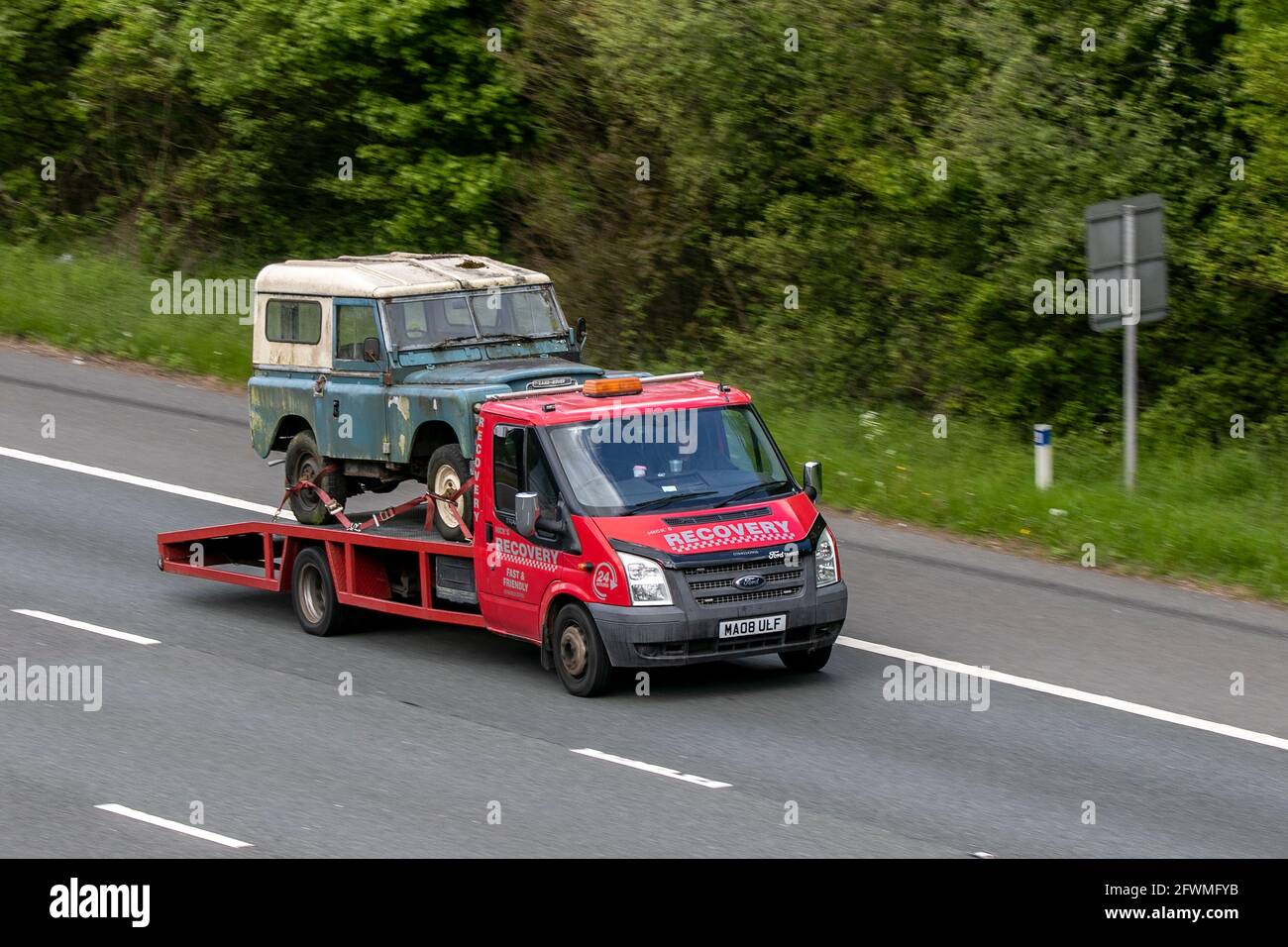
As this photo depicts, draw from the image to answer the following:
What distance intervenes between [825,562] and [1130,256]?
636 centimetres

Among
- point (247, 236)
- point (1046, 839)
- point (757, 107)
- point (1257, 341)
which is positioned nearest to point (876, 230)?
point (757, 107)

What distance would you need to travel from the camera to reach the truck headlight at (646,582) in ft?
43.1

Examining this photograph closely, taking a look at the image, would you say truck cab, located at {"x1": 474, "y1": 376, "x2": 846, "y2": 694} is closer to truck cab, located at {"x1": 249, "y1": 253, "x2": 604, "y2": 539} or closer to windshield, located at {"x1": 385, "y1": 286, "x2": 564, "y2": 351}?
truck cab, located at {"x1": 249, "y1": 253, "x2": 604, "y2": 539}

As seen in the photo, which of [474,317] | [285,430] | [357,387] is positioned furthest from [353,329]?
[285,430]

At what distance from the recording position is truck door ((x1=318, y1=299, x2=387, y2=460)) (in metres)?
16.0

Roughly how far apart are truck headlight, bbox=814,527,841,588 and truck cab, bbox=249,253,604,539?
2.40 metres

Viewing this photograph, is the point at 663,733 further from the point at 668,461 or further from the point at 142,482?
the point at 142,482

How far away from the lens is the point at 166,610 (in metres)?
16.5

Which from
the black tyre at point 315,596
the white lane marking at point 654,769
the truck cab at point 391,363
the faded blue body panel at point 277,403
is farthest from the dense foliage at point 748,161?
the white lane marking at point 654,769

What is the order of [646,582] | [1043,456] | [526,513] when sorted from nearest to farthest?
[646,582]
[526,513]
[1043,456]

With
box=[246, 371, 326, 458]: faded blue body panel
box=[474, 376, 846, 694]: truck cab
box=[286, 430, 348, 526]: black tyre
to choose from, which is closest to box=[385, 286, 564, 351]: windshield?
box=[246, 371, 326, 458]: faded blue body panel

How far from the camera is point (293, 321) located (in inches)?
661

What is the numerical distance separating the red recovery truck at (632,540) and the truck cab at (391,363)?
2.34 feet

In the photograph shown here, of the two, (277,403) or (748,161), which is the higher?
(748,161)
